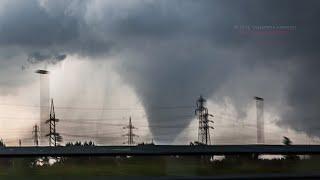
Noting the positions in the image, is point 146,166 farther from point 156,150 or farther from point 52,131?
point 52,131

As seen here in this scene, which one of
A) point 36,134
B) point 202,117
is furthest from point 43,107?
point 202,117

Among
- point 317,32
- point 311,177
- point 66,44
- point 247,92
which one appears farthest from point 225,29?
point 311,177

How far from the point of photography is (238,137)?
270cm

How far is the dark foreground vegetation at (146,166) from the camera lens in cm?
266

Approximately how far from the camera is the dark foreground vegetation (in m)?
2.66

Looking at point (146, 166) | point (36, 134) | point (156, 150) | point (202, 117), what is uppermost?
point (202, 117)

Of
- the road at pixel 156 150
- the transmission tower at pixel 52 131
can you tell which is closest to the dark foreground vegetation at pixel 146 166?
the road at pixel 156 150

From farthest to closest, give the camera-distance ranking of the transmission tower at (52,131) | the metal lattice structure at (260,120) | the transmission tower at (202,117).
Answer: the metal lattice structure at (260,120), the transmission tower at (202,117), the transmission tower at (52,131)

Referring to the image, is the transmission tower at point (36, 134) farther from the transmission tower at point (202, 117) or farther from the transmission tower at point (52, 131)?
the transmission tower at point (202, 117)

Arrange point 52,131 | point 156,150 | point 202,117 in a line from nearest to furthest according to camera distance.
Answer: point 52,131
point 202,117
point 156,150

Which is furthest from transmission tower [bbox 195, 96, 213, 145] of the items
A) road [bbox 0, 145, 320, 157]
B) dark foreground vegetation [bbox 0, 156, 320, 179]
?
dark foreground vegetation [bbox 0, 156, 320, 179]

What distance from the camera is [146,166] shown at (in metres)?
2.79

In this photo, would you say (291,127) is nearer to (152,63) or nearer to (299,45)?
(299,45)

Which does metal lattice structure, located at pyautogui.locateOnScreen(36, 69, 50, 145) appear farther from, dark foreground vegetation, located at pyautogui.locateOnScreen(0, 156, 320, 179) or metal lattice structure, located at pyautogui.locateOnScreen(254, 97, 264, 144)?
metal lattice structure, located at pyautogui.locateOnScreen(254, 97, 264, 144)
